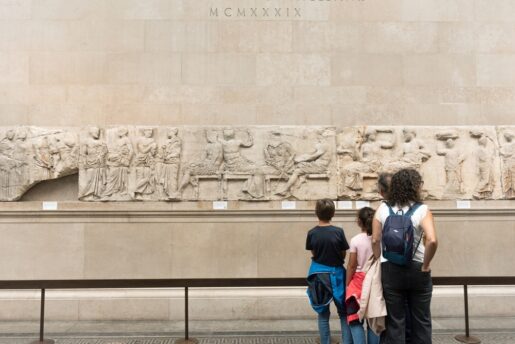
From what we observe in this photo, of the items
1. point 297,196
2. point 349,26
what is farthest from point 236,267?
point 349,26

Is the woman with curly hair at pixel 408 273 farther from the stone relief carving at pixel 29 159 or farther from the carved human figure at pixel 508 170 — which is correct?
the stone relief carving at pixel 29 159

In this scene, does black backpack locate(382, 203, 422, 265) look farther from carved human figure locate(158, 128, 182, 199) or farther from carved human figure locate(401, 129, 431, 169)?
carved human figure locate(158, 128, 182, 199)

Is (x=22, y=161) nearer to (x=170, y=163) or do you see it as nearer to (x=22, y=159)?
(x=22, y=159)

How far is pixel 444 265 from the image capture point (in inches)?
287

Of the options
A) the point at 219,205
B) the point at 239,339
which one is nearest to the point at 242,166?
the point at 219,205

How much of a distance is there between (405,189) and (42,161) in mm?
6177

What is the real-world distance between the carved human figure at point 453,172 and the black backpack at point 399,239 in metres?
4.33

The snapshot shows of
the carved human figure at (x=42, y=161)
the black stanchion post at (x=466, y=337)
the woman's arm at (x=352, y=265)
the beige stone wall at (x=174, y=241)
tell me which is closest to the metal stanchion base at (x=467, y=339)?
the black stanchion post at (x=466, y=337)

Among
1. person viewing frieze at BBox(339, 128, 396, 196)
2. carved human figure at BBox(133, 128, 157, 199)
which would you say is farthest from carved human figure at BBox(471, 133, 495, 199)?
carved human figure at BBox(133, 128, 157, 199)

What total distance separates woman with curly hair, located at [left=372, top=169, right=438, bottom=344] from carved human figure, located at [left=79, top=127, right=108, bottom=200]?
510 cm

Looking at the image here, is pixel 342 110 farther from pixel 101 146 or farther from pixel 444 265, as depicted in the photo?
pixel 101 146

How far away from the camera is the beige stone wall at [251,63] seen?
7.57 m

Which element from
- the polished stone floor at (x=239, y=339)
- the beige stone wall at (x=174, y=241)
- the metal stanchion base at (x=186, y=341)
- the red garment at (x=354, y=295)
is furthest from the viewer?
the beige stone wall at (x=174, y=241)

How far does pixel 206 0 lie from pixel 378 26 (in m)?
3.24
